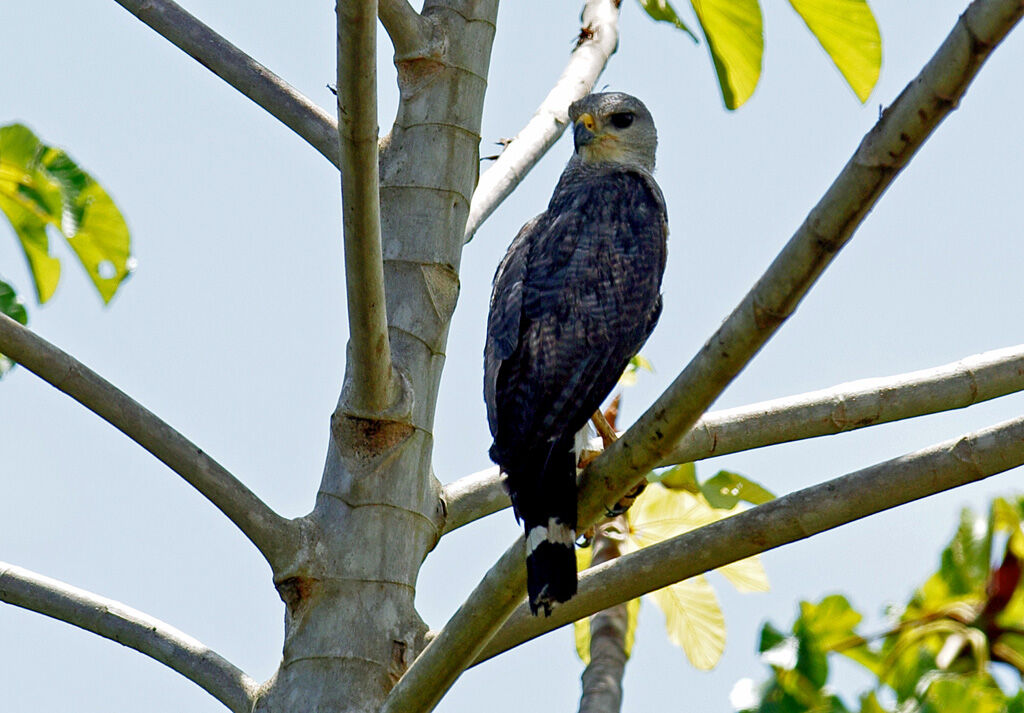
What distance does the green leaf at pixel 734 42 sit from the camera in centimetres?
345

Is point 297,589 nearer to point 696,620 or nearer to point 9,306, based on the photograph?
point 9,306

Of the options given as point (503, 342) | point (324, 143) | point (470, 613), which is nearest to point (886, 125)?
point (470, 613)

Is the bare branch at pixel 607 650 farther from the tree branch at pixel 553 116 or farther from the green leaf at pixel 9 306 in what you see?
the green leaf at pixel 9 306

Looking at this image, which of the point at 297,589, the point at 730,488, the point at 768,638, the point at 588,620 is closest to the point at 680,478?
the point at 730,488

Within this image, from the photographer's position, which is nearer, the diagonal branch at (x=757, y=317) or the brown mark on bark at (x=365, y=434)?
the diagonal branch at (x=757, y=317)

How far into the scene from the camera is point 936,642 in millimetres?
2523

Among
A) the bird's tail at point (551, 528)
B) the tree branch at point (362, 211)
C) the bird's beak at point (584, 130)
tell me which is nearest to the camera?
the tree branch at point (362, 211)

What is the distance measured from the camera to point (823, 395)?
9.94ft

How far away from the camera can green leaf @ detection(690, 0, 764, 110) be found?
3445 mm

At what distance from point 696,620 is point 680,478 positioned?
60cm

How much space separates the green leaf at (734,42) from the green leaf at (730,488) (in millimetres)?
989

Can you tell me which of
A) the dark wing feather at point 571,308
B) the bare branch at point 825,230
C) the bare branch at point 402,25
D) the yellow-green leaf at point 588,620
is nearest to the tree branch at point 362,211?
the dark wing feather at point 571,308

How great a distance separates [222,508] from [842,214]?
1.53 m

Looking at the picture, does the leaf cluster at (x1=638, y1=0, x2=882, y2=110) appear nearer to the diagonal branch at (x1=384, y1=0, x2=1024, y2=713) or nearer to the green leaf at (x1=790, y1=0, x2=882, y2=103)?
the green leaf at (x1=790, y1=0, x2=882, y2=103)
